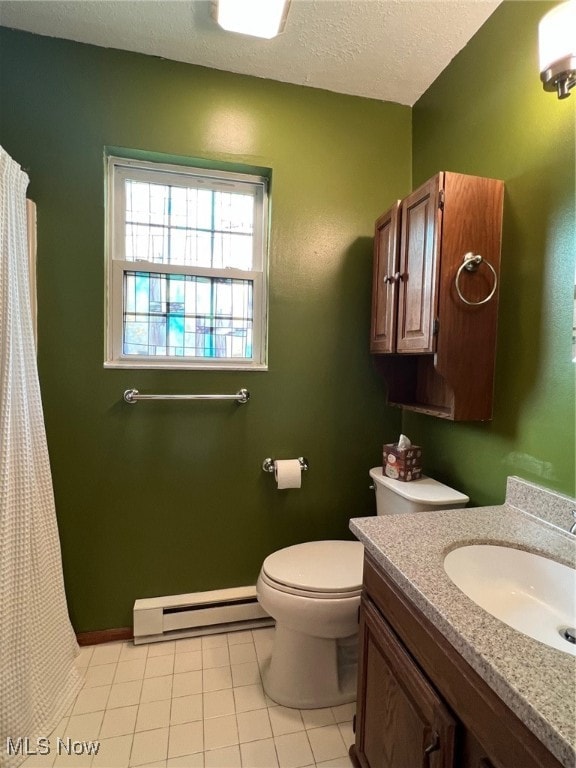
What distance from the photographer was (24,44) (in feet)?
4.71

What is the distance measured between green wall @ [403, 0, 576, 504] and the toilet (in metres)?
0.23

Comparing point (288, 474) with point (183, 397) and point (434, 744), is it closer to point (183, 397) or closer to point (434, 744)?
point (183, 397)

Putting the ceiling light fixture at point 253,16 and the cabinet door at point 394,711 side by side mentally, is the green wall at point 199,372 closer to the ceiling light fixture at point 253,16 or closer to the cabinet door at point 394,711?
the ceiling light fixture at point 253,16

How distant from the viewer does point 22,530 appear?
1.22m

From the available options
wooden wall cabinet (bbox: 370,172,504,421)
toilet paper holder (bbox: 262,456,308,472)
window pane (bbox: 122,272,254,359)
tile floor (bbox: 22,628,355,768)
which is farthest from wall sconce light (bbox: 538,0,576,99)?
tile floor (bbox: 22,628,355,768)

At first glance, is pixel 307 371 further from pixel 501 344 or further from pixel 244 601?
pixel 244 601

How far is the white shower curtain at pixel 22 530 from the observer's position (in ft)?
3.81

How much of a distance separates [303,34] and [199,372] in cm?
137

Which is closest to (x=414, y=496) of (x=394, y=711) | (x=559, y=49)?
(x=394, y=711)

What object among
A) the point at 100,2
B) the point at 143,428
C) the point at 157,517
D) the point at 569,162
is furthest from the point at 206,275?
the point at 569,162

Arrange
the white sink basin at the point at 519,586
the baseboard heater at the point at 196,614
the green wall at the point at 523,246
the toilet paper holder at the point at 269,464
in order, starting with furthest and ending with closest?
the toilet paper holder at the point at 269,464, the baseboard heater at the point at 196,614, the green wall at the point at 523,246, the white sink basin at the point at 519,586

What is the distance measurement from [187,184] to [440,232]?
1154mm

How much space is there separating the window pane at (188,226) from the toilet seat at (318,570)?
1293 millimetres

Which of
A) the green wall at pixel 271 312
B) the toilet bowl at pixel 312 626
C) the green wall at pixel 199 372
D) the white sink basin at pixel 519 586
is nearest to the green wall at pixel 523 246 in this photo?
the green wall at pixel 271 312
